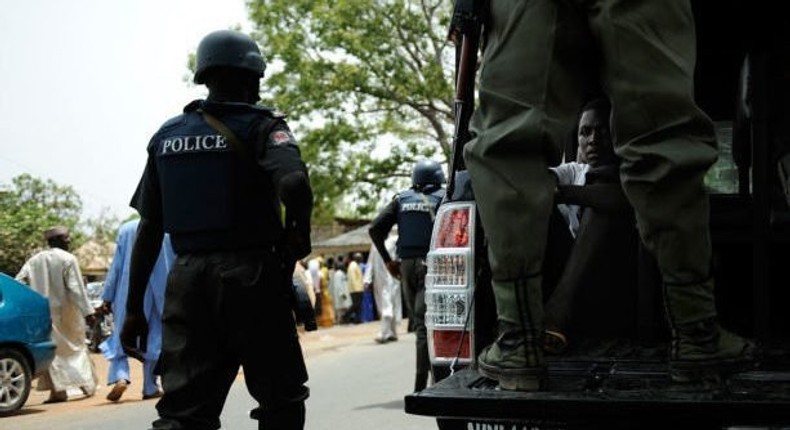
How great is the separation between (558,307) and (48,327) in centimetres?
771

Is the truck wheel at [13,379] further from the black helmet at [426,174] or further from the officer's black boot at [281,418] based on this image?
the officer's black boot at [281,418]

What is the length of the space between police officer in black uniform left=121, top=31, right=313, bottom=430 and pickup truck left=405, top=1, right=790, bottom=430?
24.2 inches

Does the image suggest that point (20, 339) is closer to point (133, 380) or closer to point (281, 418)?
point (133, 380)

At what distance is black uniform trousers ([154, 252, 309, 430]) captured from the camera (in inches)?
165

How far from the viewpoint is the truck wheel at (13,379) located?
33.4 ft

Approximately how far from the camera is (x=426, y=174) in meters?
9.50

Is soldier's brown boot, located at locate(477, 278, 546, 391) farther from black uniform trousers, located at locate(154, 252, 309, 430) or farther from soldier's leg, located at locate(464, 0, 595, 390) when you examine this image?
black uniform trousers, located at locate(154, 252, 309, 430)

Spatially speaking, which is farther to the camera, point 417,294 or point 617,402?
point 417,294

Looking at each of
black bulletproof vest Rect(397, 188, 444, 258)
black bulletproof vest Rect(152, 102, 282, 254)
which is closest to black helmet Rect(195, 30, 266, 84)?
black bulletproof vest Rect(152, 102, 282, 254)

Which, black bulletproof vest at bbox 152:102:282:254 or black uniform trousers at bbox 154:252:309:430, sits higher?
black bulletproof vest at bbox 152:102:282:254

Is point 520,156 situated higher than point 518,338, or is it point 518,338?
point 520,156

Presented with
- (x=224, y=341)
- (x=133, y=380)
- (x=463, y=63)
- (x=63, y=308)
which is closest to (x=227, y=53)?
(x=463, y=63)

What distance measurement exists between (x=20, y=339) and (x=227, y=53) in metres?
6.81

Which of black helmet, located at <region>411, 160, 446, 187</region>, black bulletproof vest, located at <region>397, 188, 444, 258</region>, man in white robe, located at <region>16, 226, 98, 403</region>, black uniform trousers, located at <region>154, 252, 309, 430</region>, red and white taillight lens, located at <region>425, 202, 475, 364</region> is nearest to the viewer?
red and white taillight lens, located at <region>425, 202, 475, 364</region>
